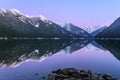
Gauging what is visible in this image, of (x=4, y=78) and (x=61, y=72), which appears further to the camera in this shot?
(x=61, y=72)

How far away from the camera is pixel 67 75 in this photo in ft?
137

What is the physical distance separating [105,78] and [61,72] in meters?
6.54

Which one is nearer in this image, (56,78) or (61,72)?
(56,78)

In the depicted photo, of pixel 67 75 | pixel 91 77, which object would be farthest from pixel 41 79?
pixel 91 77

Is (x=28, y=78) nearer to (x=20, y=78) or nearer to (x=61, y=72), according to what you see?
(x=20, y=78)

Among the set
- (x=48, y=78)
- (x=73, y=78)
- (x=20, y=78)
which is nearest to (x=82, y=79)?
(x=73, y=78)

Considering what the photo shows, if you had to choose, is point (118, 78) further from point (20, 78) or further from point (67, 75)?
point (20, 78)

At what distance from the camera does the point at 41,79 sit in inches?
1559

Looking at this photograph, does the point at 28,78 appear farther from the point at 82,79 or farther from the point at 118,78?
the point at 118,78

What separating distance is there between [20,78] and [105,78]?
10850mm

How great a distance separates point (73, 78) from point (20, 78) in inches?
260

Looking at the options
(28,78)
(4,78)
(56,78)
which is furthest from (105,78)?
(4,78)

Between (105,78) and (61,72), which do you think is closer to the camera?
(105,78)

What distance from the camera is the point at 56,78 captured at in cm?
3994
